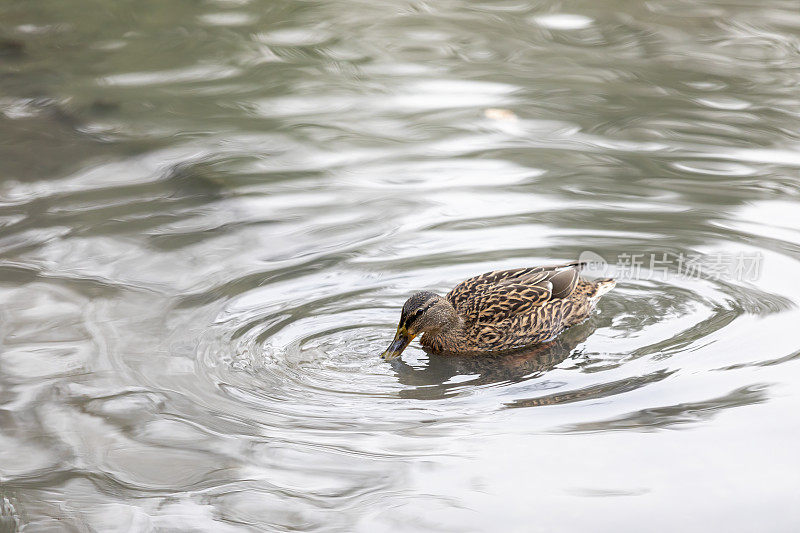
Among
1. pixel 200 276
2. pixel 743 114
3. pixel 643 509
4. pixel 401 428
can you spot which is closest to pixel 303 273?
pixel 200 276

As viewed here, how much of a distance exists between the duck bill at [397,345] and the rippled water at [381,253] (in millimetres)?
118

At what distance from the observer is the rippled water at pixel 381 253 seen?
17.7 feet

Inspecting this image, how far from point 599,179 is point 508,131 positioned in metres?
1.43

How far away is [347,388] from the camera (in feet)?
21.0

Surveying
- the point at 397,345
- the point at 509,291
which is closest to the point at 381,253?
the point at 509,291

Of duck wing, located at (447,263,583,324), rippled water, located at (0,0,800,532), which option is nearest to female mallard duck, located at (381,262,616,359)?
duck wing, located at (447,263,583,324)

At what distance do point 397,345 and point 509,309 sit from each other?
0.92 meters

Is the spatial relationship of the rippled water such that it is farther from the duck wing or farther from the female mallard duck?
the duck wing

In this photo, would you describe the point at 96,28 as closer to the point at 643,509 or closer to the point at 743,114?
the point at 743,114

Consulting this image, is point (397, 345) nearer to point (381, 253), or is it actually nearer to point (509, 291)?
point (509, 291)

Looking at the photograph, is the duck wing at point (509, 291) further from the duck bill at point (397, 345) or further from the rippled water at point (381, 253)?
the duck bill at point (397, 345)

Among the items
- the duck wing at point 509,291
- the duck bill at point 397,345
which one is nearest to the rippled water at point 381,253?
the duck bill at point 397,345

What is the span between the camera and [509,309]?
24.3 feet

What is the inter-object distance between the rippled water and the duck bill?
0.12m
